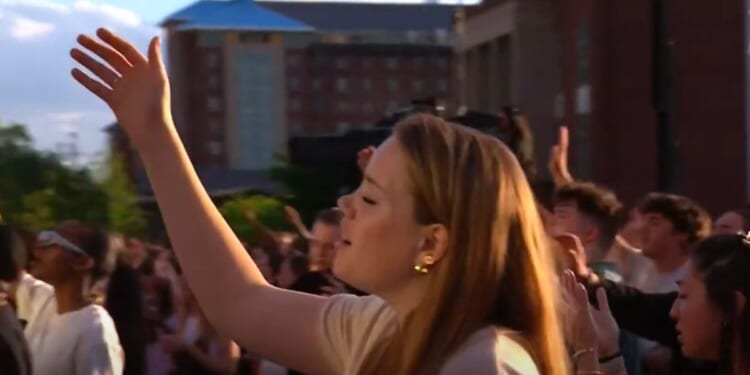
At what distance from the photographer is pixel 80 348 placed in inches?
226

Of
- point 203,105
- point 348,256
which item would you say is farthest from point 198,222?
point 203,105

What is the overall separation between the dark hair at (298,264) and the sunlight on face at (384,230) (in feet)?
18.3

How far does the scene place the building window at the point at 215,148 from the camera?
12019 centimetres

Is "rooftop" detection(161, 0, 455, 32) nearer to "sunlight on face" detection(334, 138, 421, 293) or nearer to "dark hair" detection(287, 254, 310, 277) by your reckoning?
"dark hair" detection(287, 254, 310, 277)

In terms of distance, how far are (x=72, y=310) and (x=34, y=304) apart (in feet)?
1.33

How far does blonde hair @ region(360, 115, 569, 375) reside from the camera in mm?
2562

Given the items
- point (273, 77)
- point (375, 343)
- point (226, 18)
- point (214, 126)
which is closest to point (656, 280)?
point (375, 343)

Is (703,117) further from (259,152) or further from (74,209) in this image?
(259,152)

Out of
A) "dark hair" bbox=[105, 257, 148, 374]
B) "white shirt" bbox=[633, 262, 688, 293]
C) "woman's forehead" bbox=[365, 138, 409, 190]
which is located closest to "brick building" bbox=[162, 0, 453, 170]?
"dark hair" bbox=[105, 257, 148, 374]

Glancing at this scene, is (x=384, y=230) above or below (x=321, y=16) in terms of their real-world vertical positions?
below

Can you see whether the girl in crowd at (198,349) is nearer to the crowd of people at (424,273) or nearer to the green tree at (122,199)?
the crowd of people at (424,273)

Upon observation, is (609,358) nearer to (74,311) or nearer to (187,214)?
(187,214)

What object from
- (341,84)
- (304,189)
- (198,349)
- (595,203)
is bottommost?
(304,189)

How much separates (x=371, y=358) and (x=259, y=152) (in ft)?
390
